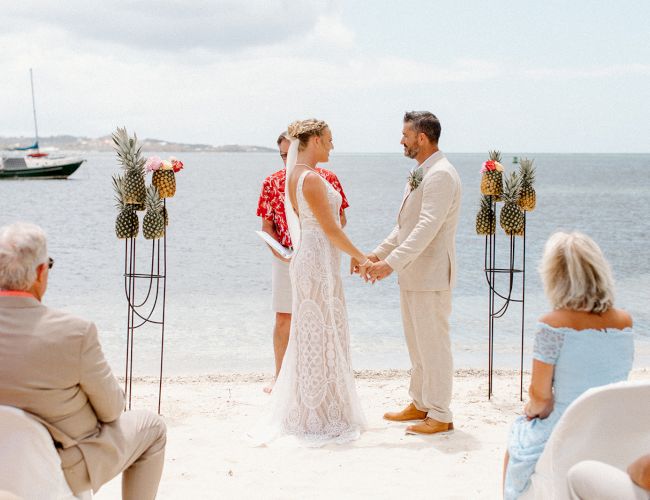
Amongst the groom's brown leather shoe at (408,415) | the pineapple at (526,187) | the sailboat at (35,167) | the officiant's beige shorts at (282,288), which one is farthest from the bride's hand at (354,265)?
the sailboat at (35,167)

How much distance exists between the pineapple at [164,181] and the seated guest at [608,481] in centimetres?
355

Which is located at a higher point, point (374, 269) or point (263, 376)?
point (374, 269)

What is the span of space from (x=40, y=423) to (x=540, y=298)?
1200cm

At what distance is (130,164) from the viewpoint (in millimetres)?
5297

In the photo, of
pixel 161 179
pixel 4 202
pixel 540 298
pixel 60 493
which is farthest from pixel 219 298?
pixel 4 202

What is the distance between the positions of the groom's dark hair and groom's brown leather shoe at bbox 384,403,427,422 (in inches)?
70.3

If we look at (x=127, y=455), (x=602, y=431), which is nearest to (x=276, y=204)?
(x=127, y=455)

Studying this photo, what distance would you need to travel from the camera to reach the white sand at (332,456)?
4.07 meters

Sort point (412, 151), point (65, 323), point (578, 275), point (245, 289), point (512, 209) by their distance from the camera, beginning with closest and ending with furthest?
1. point (65, 323)
2. point (578, 275)
3. point (412, 151)
4. point (512, 209)
5. point (245, 289)

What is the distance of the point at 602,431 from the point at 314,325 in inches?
103

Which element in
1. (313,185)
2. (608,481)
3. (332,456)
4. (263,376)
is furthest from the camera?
(263,376)

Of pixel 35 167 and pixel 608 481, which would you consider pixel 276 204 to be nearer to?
pixel 608 481

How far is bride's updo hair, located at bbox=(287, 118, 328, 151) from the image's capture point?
4.88 meters

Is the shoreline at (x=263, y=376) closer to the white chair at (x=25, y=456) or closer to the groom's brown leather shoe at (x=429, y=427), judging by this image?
the groom's brown leather shoe at (x=429, y=427)
